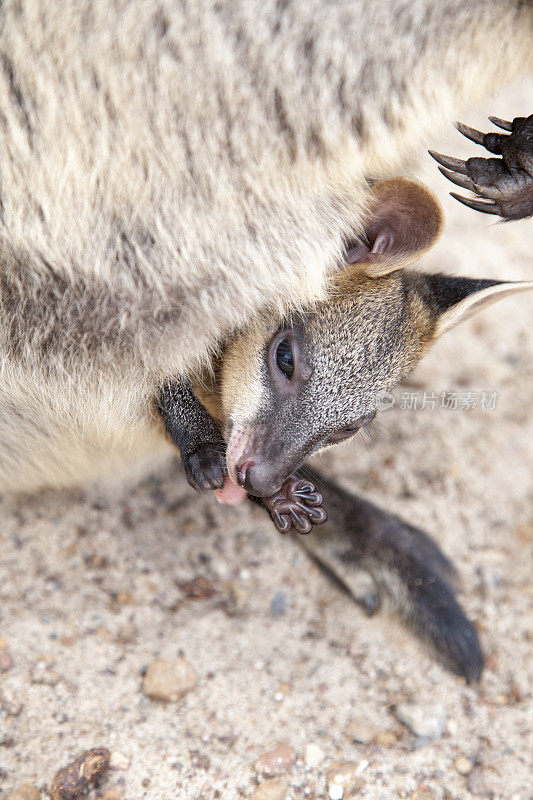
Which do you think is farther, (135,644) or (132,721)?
(135,644)

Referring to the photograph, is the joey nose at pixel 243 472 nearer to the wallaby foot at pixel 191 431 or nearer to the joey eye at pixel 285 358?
the wallaby foot at pixel 191 431

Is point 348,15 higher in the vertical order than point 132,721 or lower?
higher

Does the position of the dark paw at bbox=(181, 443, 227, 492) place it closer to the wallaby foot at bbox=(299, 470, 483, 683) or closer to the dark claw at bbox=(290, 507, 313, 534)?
the dark claw at bbox=(290, 507, 313, 534)

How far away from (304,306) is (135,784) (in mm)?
1071

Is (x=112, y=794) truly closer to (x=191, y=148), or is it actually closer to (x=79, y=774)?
(x=79, y=774)

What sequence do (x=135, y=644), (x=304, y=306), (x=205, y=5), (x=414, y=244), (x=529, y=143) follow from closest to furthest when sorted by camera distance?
(x=205, y=5) < (x=529, y=143) < (x=414, y=244) < (x=304, y=306) < (x=135, y=644)

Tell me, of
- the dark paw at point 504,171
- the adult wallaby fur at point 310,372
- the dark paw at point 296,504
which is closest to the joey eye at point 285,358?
the adult wallaby fur at point 310,372

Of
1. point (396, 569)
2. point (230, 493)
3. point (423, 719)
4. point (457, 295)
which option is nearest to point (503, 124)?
point (457, 295)

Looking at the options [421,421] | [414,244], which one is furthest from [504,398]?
[414,244]

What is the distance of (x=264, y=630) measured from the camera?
6.69ft

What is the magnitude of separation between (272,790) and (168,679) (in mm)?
350

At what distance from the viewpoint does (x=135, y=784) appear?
5.18 ft

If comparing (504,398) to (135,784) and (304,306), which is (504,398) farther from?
(135,784)

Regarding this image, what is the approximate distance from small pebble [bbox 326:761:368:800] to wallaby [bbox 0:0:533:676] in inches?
36.6
